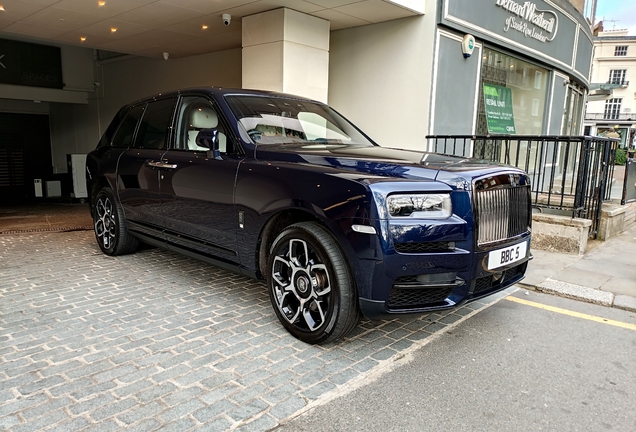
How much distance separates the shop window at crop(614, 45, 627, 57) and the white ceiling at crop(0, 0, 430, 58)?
71.1 meters

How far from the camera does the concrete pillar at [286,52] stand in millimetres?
7469

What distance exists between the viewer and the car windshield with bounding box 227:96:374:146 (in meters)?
3.99

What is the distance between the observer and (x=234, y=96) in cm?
418

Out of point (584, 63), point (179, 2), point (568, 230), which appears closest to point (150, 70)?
point (179, 2)

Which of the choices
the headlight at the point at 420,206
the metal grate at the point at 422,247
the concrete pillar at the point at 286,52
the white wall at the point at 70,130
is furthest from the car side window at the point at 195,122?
the white wall at the point at 70,130

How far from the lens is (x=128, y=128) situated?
5430mm

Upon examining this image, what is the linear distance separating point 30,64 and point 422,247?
14.2m

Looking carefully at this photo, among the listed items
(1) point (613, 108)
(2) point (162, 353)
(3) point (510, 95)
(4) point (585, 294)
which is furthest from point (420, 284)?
(1) point (613, 108)

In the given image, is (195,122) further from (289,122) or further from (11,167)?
(11,167)

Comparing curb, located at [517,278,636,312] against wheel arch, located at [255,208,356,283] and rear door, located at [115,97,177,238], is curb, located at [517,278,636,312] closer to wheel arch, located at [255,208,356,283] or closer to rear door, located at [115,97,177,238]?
wheel arch, located at [255,208,356,283]

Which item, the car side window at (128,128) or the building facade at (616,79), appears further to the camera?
the building facade at (616,79)

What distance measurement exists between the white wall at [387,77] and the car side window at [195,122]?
4766 millimetres

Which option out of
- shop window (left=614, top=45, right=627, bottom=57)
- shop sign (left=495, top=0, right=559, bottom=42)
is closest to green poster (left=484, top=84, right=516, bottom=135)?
shop sign (left=495, top=0, right=559, bottom=42)

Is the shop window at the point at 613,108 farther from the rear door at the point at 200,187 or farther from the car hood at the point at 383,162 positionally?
the rear door at the point at 200,187
